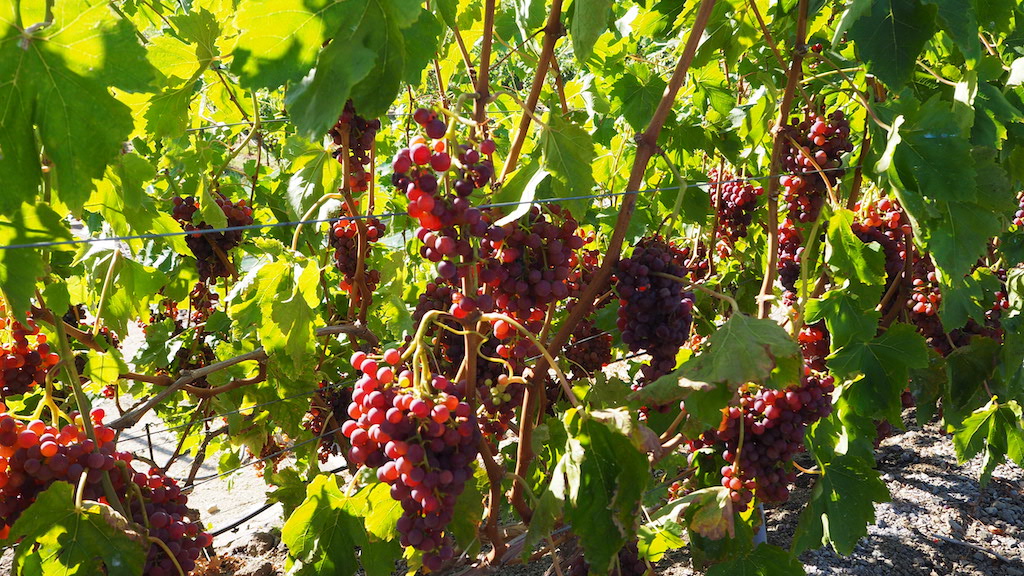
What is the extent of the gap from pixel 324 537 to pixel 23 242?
849 mm

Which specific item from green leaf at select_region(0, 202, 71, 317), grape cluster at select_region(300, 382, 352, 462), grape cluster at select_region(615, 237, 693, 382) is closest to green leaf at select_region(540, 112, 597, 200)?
grape cluster at select_region(615, 237, 693, 382)

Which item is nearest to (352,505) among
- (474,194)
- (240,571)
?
(474,194)

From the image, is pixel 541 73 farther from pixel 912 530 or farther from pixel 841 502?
pixel 912 530

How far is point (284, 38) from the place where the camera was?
1008 millimetres

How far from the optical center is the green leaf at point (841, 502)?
224 centimetres

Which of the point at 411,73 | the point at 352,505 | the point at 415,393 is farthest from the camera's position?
the point at 352,505

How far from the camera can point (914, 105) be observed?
1882mm

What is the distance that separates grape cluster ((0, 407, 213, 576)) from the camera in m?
1.41

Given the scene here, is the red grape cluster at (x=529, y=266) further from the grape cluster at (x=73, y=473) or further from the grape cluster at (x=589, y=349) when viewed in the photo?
the grape cluster at (x=589, y=349)

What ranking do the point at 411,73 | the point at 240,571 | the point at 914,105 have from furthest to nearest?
the point at 240,571 → the point at 914,105 → the point at 411,73

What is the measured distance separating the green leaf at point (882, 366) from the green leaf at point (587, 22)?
51.8 inches

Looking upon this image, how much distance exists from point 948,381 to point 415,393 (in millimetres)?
2351

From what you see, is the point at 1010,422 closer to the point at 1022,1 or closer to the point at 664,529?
the point at 1022,1

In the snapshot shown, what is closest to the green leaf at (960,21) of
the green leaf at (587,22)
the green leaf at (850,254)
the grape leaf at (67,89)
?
the green leaf at (587,22)
